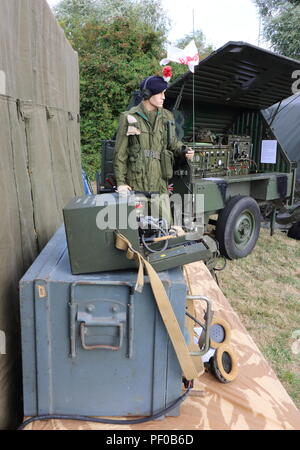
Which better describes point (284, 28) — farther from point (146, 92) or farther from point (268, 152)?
point (146, 92)

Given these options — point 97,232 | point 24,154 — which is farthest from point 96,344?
point 24,154

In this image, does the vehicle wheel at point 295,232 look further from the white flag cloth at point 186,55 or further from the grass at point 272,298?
the white flag cloth at point 186,55

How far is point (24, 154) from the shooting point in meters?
2.03

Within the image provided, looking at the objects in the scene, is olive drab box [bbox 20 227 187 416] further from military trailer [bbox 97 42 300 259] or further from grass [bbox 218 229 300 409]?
military trailer [bbox 97 42 300 259]

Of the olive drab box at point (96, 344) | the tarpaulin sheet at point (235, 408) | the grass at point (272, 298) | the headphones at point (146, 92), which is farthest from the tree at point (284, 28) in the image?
the olive drab box at point (96, 344)

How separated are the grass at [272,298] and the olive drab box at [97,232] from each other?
1788 millimetres

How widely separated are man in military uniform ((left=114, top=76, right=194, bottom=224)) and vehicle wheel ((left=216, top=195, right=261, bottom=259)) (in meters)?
1.67

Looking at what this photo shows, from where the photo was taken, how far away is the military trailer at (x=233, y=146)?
440cm

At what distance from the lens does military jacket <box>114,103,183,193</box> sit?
10.7ft

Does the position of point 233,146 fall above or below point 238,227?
above

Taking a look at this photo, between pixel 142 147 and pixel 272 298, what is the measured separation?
2059 millimetres

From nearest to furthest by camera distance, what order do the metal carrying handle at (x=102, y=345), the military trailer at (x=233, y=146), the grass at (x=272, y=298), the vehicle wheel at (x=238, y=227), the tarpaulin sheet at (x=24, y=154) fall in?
the metal carrying handle at (x=102, y=345) → the tarpaulin sheet at (x=24, y=154) → the grass at (x=272, y=298) → the military trailer at (x=233, y=146) → the vehicle wheel at (x=238, y=227)

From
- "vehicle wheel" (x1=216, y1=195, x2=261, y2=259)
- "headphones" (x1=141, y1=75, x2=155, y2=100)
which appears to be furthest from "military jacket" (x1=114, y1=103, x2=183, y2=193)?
"vehicle wheel" (x1=216, y1=195, x2=261, y2=259)
